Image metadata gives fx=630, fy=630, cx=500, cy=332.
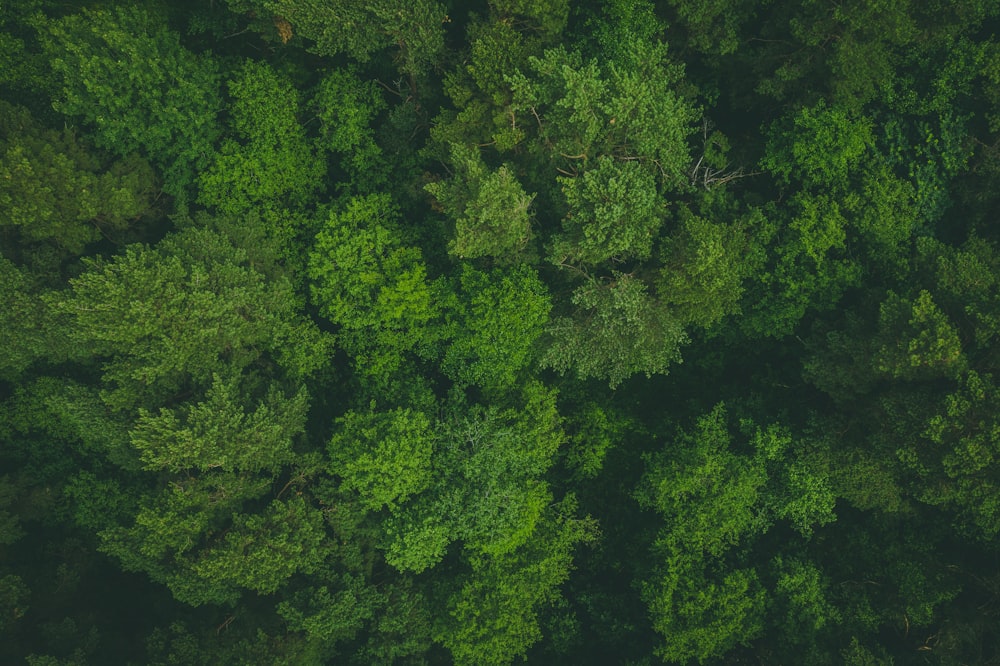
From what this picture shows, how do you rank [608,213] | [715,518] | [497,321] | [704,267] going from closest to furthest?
1. [608,213]
2. [704,267]
3. [497,321]
4. [715,518]

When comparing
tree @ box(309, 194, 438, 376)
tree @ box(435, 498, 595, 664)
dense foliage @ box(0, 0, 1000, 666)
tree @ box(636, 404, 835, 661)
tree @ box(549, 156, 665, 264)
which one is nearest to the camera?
tree @ box(549, 156, 665, 264)

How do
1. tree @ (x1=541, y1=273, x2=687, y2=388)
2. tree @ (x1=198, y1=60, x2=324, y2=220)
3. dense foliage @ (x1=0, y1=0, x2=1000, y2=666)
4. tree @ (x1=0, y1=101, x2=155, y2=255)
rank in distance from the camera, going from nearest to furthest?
tree @ (x1=0, y1=101, x2=155, y2=255) → dense foliage @ (x1=0, y1=0, x2=1000, y2=666) → tree @ (x1=541, y1=273, x2=687, y2=388) → tree @ (x1=198, y1=60, x2=324, y2=220)

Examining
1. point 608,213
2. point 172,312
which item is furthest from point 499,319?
point 172,312

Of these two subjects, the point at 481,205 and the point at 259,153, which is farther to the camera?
the point at 259,153

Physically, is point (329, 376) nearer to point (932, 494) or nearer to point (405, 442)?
point (405, 442)

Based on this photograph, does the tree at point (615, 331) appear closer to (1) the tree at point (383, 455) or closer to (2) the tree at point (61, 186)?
(1) the tree at point (383, 455)

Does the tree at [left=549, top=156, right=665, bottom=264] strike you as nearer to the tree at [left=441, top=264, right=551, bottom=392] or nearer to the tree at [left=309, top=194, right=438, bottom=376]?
the tree at [left=441, top=264, right=551, bottom=392]

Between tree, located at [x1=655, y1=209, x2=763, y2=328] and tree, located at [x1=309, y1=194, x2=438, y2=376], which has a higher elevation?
tree, located at [x1=309, y1=194, x2=438, y2=376]

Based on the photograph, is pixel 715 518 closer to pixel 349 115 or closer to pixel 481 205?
pixel 481 205

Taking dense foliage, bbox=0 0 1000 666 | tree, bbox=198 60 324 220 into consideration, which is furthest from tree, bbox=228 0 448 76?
tree, bbox=198 60 324 220
